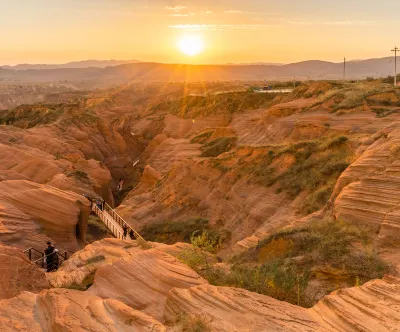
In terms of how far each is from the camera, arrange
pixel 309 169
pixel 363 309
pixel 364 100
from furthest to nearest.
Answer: pixel 364 100 < pixel 309 169 < pixel 363 309

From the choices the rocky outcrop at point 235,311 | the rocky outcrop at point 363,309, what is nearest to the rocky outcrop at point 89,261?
the rocky outcrop at point 235,311

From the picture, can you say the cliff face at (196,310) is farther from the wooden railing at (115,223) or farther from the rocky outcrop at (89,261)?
the wooden railing at (115,223)

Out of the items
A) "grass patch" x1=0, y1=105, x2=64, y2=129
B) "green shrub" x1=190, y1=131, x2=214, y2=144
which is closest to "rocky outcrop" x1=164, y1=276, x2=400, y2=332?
"green shrub" x1=190, y1=131, x2=214, y2=144

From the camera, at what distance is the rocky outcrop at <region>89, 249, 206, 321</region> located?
754 cm

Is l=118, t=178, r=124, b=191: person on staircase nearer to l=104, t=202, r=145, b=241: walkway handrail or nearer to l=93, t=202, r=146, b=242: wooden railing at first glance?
l=104, t=202, r=145, b=241: walkway handrail

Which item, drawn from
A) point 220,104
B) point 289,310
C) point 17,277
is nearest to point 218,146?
point 220,104

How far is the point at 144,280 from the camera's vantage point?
→ 811 centimetres

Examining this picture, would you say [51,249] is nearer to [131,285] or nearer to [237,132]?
[131,285]

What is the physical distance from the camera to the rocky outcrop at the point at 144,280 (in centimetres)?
754

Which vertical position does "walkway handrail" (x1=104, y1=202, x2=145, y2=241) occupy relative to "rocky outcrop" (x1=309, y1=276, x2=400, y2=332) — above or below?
below

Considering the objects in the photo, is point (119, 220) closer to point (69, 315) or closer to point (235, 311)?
point (69, 315)

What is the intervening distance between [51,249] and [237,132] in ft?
84.3

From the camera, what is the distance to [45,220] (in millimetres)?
15719

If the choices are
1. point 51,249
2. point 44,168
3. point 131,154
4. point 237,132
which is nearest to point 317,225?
point 51,249
